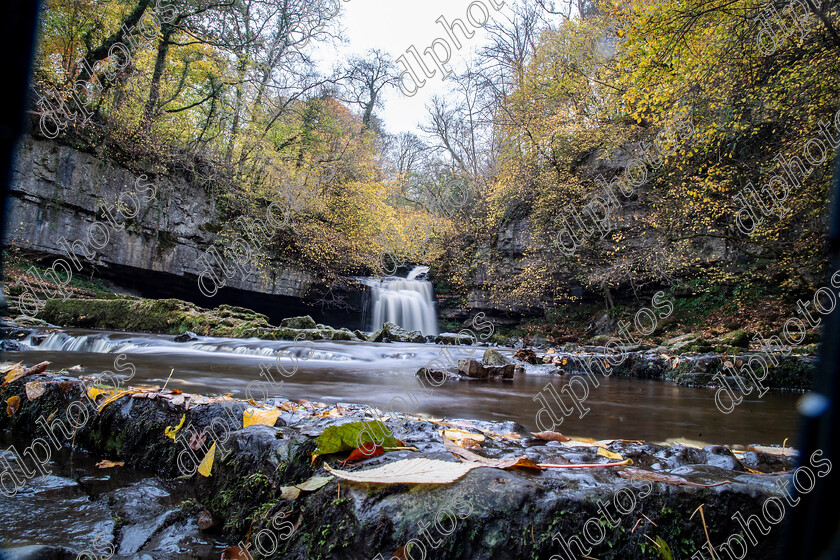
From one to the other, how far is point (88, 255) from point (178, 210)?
334 centimetres

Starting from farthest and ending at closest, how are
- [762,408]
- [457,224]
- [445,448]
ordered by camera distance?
[457,224] < [762,408] < [445,448]

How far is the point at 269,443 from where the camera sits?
1.77 m

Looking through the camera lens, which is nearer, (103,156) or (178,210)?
(103,156)

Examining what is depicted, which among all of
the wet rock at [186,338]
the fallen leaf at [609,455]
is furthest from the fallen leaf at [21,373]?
the wet rock at [186,338]

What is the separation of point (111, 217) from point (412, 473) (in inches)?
660

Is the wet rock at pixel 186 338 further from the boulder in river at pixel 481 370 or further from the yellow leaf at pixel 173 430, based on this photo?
the yellow leaf at pixel 173 430

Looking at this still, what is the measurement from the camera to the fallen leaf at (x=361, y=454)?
1588 mm

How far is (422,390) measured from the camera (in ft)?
18.5

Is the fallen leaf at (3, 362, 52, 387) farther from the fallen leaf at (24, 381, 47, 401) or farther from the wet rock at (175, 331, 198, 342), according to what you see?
the wet rock at (175, 331, 198, 342)

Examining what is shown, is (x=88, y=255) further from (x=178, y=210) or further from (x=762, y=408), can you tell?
(x=762, y=408)

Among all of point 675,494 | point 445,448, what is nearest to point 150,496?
point 445,448

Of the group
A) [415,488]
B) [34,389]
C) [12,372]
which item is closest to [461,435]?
[415,488]

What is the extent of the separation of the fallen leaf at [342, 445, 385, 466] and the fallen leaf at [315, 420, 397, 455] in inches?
1.1

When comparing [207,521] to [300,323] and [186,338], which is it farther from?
[300,323]
